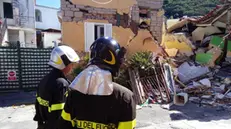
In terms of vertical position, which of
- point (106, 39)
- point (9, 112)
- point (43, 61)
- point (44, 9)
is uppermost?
point (44, 9)

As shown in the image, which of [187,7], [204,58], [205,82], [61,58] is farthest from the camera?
[187,7]

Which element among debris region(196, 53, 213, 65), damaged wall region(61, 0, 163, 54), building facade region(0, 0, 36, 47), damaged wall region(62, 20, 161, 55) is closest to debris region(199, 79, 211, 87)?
debris region(196, 53, 213, 65)

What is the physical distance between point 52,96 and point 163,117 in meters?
4.51

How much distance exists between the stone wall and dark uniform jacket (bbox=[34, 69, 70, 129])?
22.1ft

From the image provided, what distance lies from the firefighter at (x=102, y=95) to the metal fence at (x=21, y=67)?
25.5 ft

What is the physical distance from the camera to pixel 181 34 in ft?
40.2

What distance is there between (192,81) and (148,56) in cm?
249

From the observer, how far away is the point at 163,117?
6.05 meters

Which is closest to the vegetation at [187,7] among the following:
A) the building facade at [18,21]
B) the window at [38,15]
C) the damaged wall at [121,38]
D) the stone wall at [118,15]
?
the window at [38,15]

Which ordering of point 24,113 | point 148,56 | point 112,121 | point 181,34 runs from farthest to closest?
point 181,34
point 148,56
point 24,113
point 112,121

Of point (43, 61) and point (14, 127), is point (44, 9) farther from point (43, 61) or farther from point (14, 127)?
point (14, 127)

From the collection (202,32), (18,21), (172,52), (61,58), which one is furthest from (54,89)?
(18,21)

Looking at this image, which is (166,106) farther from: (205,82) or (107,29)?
(107,29)

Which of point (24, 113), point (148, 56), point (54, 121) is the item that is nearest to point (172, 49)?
point (148, 56)
